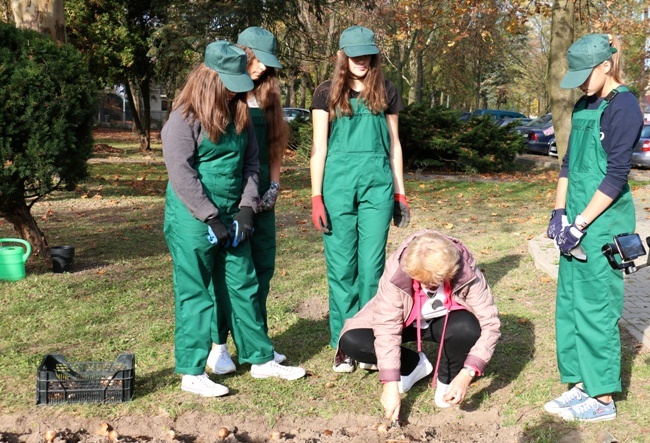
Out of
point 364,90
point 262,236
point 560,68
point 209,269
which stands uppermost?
point 560,68

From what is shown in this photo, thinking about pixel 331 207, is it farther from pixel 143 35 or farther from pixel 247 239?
pixel 143 35

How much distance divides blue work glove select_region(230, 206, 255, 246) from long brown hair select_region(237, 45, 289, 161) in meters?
0.60

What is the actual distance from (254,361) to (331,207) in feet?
3.51

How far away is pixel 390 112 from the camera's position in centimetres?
447

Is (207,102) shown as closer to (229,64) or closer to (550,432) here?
(229,64)

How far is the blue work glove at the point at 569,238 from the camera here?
11.9 feet

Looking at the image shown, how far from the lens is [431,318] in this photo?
401 cm

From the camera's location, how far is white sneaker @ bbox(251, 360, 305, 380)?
4.38 metres

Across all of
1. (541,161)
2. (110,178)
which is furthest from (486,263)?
(541,161)

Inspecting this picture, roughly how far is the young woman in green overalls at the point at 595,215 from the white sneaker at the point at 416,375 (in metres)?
0.77

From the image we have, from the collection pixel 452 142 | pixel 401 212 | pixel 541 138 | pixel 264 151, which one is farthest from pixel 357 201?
pixel 541 138

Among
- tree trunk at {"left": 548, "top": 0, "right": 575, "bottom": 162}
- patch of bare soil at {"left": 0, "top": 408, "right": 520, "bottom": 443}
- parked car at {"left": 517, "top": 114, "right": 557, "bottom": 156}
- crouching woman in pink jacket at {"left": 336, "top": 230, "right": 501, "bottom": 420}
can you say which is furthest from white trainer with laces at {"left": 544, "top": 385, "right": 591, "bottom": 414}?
parked car at {"left": 517, "top": 114, "right": 557, "bottom": 156}

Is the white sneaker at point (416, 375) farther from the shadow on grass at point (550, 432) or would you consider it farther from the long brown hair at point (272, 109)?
the long brown hair at point (272, 109)

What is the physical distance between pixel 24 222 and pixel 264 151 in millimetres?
3872
